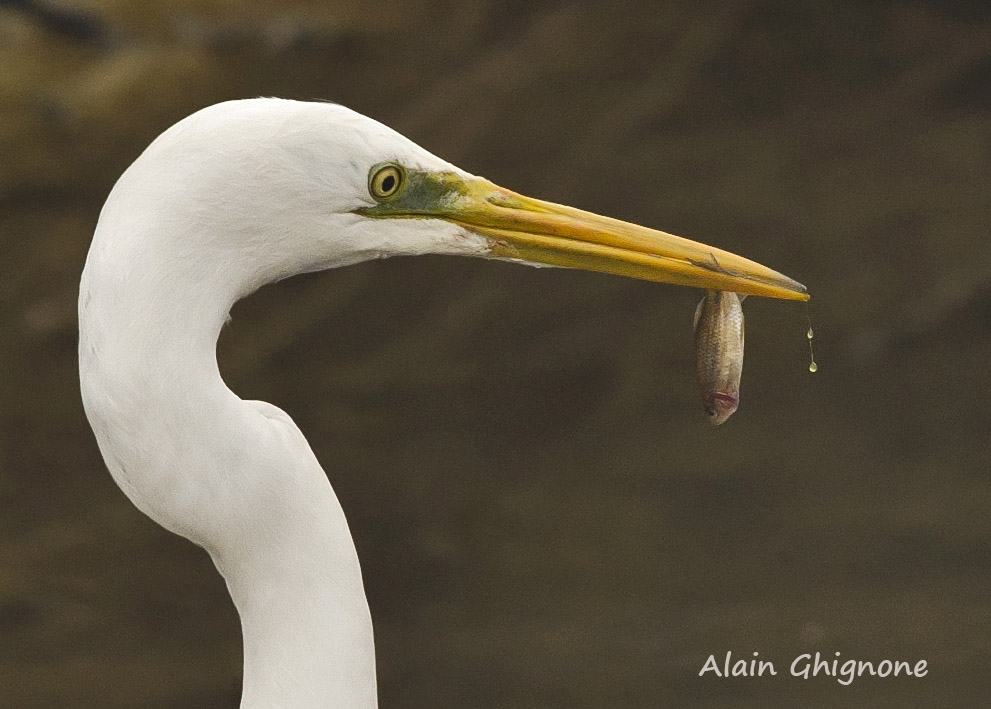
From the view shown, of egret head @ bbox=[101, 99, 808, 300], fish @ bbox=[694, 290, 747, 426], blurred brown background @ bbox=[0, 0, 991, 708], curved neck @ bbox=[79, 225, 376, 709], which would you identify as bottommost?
curved neck @ bbox=[79, 225, 376, 709]

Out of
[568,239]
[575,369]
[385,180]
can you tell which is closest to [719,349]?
[568,239]

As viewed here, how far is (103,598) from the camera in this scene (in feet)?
10.1

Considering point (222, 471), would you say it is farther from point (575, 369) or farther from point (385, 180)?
point (575, 369)

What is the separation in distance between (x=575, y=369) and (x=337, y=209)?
2.48m

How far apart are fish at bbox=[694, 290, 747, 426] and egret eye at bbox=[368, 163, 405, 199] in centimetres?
41

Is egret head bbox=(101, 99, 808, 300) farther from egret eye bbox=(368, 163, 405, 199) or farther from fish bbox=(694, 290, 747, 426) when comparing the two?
fish bbox=(694, 290, 747, 426)

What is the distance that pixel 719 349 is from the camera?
1.35 m

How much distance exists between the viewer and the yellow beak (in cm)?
107

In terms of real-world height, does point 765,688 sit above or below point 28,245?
below

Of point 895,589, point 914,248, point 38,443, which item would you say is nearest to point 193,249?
point 38,443

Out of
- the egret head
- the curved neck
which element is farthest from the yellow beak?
the curved neck

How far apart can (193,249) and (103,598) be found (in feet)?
7.83

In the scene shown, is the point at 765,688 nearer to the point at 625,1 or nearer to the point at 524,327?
the point at 524,327

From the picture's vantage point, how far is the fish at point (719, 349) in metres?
1.31
